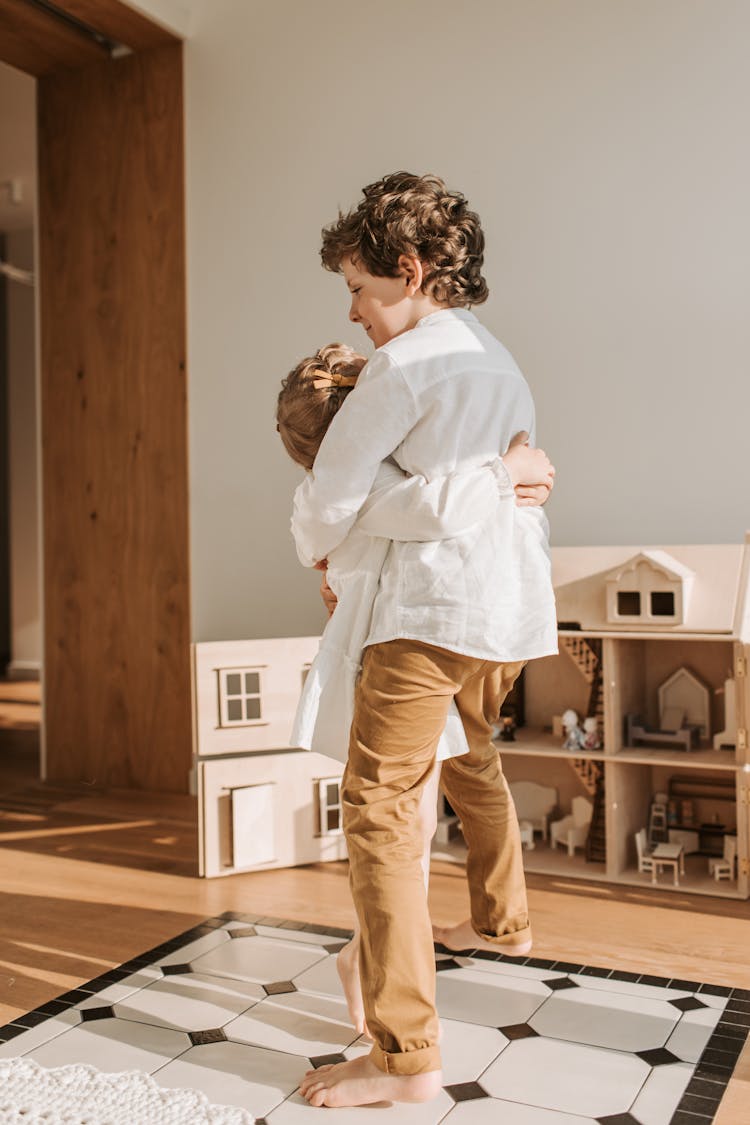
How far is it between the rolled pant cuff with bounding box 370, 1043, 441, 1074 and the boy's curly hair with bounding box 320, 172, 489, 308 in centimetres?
100

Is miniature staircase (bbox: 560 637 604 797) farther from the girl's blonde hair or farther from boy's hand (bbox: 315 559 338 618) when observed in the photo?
the girl's blonde hair

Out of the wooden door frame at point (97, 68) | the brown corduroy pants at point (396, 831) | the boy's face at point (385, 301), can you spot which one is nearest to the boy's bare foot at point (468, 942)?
the brown corduroy pants at point (396, 831)

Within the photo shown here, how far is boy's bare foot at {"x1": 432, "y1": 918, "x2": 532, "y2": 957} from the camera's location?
1.85m

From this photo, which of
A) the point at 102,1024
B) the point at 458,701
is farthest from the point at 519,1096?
the point at 102,1024

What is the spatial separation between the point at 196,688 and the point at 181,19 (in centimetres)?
209

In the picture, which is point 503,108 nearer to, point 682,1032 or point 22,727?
point 682,1032

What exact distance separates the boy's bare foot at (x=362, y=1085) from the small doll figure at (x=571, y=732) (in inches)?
44.7

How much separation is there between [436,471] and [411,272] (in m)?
0.28

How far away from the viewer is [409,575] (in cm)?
145

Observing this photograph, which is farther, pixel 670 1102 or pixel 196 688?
pixel 196 688

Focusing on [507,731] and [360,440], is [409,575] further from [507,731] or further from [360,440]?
[507,731]

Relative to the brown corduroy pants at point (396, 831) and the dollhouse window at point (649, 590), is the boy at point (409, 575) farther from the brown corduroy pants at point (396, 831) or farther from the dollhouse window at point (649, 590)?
the dollhouse window at point (649, 590)

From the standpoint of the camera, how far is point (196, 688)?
2590 millimetres

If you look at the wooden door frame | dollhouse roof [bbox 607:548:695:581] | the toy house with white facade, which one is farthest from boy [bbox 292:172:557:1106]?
the wooden door frame
